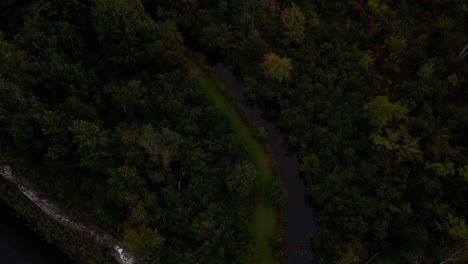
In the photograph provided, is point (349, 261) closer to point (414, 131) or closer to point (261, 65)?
point (414, 131)

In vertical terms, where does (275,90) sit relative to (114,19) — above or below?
below

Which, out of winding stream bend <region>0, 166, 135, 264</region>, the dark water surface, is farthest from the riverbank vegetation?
the dark water surface

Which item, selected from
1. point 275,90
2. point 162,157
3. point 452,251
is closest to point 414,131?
point 452,251

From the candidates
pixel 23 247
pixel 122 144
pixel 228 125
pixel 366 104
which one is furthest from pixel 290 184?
pixel 23 247

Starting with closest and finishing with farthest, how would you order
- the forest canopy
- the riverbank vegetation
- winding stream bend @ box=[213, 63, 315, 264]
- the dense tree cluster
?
the riverbank vegetation < the forest canopy < the dense tree cluster < winding stream bend @ box=[213, 63, 315, 264]

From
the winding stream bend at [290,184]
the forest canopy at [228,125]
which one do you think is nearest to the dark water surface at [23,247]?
the forest canopy at [228,125]

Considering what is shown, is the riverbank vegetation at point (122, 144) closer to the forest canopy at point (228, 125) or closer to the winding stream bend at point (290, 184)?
the forest canopy at point (228, 125)

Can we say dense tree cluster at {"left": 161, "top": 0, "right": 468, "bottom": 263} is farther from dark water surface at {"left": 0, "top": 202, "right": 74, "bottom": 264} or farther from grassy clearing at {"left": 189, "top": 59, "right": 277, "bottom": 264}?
dark water surface at {"left": 0, "top": 202, "right": 74, "bottom": 264}

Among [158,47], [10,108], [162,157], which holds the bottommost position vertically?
[162,157]
